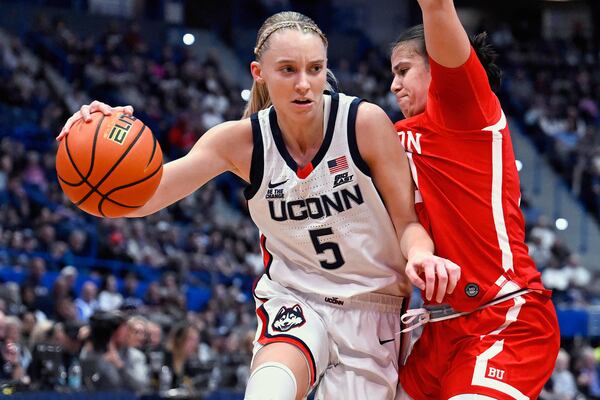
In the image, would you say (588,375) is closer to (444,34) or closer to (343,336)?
(343,336)

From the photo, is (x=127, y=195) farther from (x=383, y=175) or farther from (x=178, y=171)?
(x=383, y=175)

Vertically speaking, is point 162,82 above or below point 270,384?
above

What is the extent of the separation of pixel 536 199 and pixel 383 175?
1764cm

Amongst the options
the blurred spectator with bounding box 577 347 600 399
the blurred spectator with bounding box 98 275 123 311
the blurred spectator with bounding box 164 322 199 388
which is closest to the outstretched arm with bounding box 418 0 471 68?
the blurred spectator with bounding box 164 322 199 388

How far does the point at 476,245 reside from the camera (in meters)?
3.73

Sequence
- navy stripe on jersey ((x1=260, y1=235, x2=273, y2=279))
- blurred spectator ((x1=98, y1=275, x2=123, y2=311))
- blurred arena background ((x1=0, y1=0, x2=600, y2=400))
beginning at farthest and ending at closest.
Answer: blurred spectator ((x1=98, y1=275, x2=123, y2=311)) < blurred arena background ((x1=0, y1=0, x2=600, y2=400)) < navy stripe on jersey ((x1=260, y1=235, x2=273, y2=279))

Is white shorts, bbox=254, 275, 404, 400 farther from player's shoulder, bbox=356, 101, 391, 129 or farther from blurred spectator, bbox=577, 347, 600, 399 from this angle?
blurred spectator, bbox=577, 347, 600, 399

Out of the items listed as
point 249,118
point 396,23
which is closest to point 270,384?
point 249,118

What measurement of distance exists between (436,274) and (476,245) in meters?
0.35

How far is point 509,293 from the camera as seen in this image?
146 inches

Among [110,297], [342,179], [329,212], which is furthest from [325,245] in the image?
[110,297]

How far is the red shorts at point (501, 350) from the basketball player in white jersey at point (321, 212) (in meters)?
0.33

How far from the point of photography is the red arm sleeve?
364 centimetres

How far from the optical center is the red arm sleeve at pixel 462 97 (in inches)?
143
